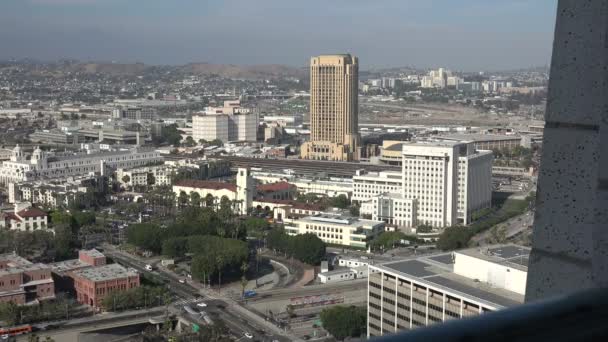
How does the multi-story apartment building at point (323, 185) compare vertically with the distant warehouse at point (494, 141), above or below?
below

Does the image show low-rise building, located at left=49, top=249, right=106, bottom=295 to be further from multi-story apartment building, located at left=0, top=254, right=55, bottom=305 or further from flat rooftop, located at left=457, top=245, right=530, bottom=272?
flat rooftop, located at left=457, top=245, right=530, bottom=272

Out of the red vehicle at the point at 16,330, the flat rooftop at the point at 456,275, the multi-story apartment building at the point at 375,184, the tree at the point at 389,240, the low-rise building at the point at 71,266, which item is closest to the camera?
the flat rooftop at the point at 456,275

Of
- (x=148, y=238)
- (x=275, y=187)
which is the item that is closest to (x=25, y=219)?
(x=148, y=238)

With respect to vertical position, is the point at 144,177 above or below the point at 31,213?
below

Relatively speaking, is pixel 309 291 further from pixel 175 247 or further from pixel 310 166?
pixel 310 166

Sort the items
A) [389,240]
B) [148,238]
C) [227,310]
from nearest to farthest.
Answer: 1. [227,310]
2. [148,238]
3. [389,240]

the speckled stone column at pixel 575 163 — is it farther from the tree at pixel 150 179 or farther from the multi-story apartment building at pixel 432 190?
the tree at pixel 150 179

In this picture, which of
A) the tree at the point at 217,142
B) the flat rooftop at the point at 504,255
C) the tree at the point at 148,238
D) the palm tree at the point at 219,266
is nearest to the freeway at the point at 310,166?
the tree at the point at 217,142
